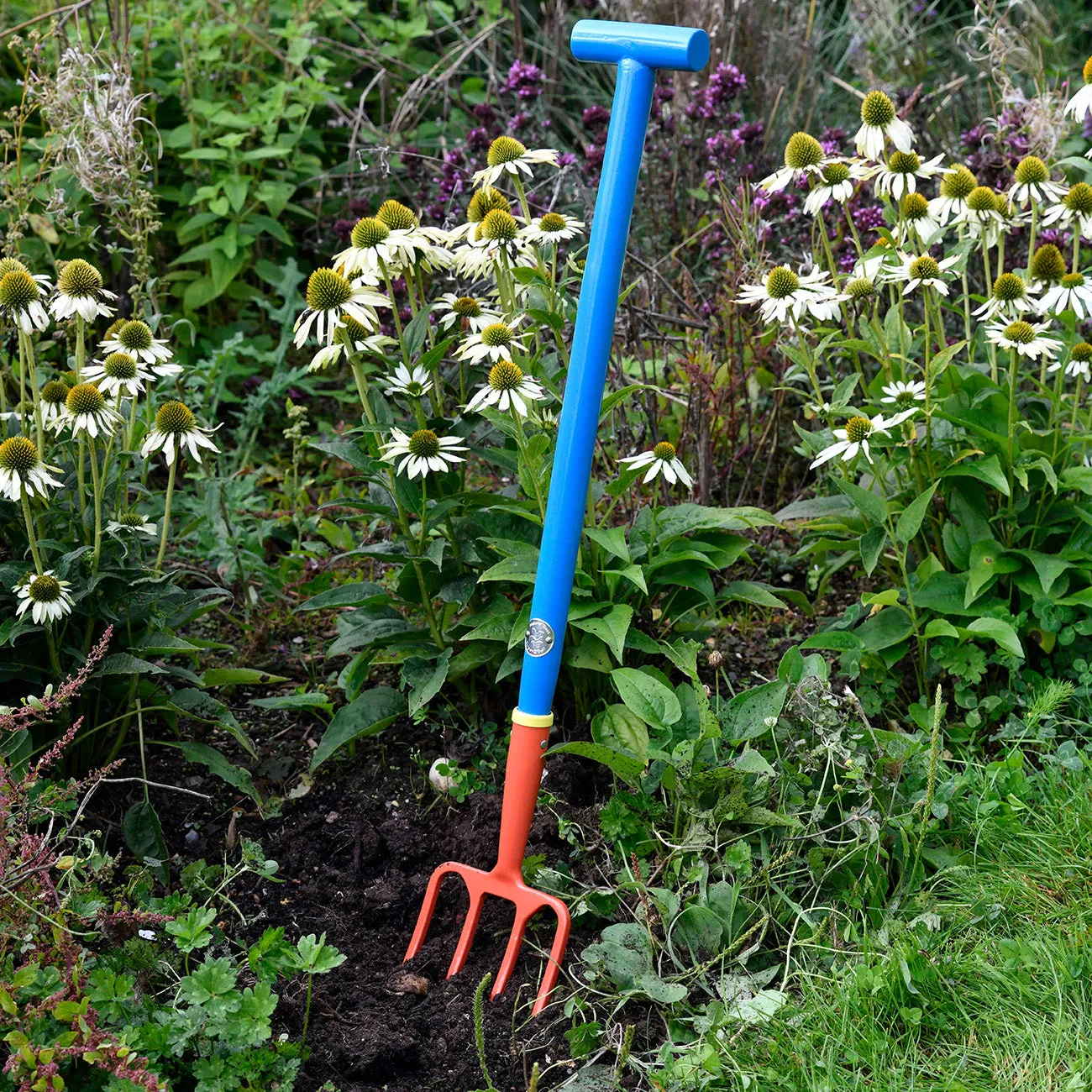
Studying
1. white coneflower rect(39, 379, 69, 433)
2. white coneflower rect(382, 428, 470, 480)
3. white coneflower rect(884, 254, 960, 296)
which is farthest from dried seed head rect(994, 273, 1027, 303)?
white coneflower rect(39, 379, 69, 433)

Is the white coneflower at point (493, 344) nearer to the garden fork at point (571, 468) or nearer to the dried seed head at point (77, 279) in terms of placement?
the garden fork at point (571, 468)

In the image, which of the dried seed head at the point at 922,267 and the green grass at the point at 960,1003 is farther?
the dried seed head at the point at 922,267

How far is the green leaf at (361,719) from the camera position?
226 cm

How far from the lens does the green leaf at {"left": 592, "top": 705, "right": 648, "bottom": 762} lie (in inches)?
82.2

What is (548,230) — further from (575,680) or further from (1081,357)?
(1081,357)

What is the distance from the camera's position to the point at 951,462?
2.38 meters

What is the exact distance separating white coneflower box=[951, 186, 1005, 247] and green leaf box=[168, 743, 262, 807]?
5.61 ft

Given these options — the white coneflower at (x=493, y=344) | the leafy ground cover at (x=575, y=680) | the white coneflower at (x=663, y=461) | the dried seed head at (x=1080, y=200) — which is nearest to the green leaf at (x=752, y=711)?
the leafy ground cover at (x=575, y=680)

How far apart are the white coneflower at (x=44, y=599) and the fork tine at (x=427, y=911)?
0.73 metres

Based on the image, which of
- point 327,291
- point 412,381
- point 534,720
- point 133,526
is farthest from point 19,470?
point 534,720

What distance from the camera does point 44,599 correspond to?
1939mm

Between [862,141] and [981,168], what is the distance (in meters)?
0.97

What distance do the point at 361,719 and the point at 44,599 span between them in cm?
62

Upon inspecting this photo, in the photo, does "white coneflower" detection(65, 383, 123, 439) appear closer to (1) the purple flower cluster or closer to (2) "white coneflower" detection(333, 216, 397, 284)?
(2) "white coneflower" detection(333, 216, 397, 284)
